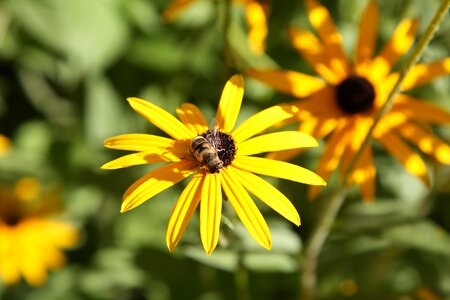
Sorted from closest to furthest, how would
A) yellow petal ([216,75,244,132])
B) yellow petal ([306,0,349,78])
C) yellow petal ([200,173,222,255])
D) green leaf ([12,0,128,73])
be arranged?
yellow petal ([200,173,222,255]) → yellow petal ([216,75,244,132]) → yellow petal ([306,0,349,78]) → green leaf ([12,0,128,73])

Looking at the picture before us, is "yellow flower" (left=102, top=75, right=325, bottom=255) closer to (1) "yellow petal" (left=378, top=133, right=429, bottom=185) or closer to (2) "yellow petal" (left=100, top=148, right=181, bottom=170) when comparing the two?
(2) "yellow petal" (left=100, top=148, right=181, bottom=170)

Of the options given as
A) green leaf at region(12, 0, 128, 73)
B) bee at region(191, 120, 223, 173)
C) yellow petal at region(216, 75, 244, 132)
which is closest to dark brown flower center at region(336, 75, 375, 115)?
yellow petal at region(216, 75, 244, 132)

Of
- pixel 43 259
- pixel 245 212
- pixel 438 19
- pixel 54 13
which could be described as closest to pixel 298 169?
pixel 245 212

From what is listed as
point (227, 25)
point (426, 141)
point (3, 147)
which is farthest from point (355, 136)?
point (3, 147)

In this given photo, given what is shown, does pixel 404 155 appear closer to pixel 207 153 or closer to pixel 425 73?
pixel 425 73

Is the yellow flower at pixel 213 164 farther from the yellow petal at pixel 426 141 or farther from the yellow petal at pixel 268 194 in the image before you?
the yellow petal at pixel 426 141
